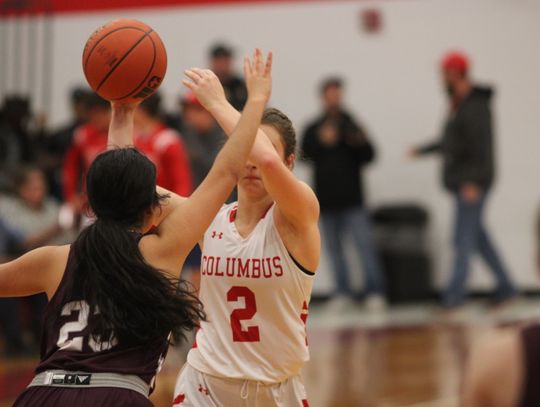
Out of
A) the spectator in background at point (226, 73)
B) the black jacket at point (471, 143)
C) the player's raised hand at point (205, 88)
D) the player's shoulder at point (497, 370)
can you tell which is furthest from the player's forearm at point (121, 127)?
the black jacket at point (471, 143)

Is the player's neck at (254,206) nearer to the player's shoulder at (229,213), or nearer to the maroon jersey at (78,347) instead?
the player's shoulder at (229,213)

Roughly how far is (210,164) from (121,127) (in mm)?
4914

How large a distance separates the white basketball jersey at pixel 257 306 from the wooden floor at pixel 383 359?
2190mm

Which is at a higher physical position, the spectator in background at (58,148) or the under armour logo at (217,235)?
the under armour logo at (217,235)

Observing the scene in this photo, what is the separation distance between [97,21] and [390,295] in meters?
4.83

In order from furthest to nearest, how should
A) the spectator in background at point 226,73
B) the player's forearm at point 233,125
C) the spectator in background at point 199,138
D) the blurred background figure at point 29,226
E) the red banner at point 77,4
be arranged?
the red banner at point 77,4 → the spectator in background at point 226,73 → the blurred background figure at point 29,226 → the spectator in background at point 199,138 → the player's forearm at point 233,125

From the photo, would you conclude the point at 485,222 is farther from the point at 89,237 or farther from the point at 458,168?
the point at 89,237

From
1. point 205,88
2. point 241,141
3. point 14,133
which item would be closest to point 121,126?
point 205,88

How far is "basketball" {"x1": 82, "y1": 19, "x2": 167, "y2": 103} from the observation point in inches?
145

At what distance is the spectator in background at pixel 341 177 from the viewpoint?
11.2 m

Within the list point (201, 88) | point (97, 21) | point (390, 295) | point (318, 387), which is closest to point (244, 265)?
point (201, 88)

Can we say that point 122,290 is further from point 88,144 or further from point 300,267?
point 88,144

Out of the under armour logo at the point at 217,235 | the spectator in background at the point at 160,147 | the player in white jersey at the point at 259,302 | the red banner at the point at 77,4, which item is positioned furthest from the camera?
the red banner at the point at 77,4

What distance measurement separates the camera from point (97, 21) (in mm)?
12906
